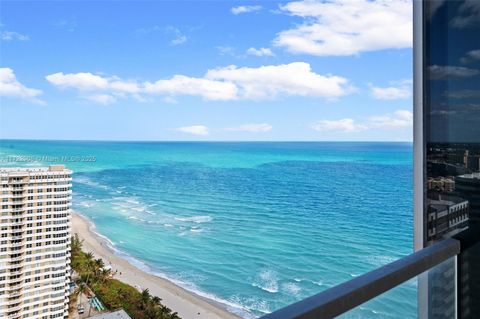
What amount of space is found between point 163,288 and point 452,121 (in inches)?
A: 423

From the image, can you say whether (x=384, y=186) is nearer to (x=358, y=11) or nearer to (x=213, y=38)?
(x=358, y=11)

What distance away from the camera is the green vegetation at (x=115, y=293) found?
809cm

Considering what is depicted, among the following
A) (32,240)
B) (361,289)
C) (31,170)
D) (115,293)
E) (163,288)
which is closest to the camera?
(361,289)

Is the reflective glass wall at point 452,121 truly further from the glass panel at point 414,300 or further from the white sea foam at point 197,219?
the white sea foam at point 197,219

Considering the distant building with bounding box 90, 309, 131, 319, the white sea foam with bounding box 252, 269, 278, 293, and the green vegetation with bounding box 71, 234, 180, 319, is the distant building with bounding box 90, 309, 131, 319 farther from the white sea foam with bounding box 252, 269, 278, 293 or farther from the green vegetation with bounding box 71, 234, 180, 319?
the white sea foam with bounding box 252, 269, 278, 293

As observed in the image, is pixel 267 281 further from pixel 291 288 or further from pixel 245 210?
pixel 245 210

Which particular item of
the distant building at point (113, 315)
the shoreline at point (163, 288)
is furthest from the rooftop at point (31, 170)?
the shoreline at point (163, 288)

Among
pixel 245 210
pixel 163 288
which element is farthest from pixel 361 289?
pixel 245 210

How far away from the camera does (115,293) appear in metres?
8.46

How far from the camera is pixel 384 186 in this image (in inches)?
708

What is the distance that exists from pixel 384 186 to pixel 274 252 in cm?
733

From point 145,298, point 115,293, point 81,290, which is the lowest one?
point 145,298

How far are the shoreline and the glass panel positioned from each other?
8.94m

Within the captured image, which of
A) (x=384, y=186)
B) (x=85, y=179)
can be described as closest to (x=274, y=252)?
(x=384, y=186)
